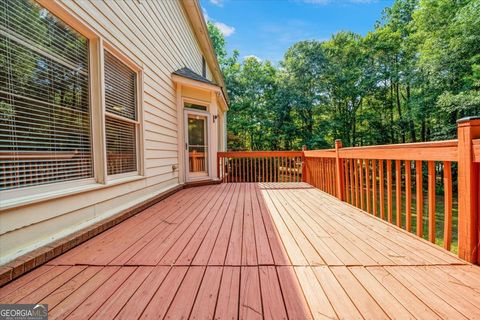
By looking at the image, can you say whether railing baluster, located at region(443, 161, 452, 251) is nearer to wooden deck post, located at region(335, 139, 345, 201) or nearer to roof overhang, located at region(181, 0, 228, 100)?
wooden deck post, located at region(335, 139, 345, 201)

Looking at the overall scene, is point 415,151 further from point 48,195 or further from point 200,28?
point 200,28

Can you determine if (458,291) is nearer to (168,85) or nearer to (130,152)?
(130,152)

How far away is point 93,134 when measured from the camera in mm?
2342

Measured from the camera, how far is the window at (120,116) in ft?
8.65

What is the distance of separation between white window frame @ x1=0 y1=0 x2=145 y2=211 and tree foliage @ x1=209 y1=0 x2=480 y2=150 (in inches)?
471

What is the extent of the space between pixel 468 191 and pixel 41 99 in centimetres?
335

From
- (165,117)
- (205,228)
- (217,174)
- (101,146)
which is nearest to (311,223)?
(205,228)

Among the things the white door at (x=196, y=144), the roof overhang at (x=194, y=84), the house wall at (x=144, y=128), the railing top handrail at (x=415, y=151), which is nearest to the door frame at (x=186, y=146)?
the white door at (x=196, y=144)

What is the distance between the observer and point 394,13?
13.3 m

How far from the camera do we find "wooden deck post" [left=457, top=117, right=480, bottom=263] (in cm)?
151

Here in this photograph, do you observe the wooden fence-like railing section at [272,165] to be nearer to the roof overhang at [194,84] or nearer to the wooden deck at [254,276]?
the roof overhang at [194,84]

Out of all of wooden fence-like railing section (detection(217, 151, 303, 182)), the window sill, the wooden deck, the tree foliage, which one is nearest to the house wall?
the window sill

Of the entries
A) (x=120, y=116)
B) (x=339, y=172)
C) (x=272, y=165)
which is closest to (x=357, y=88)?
(x=272, y=165)

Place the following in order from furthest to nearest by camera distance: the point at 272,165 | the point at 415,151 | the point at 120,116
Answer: the point at 272,165
the point at 120,116
the point at 415,151
